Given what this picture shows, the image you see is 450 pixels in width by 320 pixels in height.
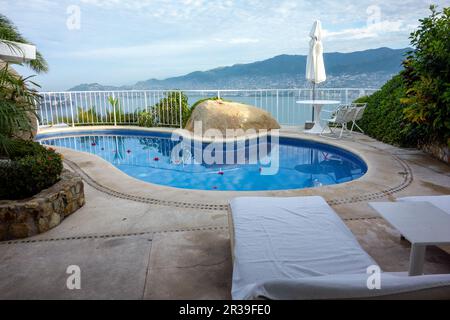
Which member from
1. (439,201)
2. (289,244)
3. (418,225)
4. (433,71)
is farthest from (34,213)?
(433,71)

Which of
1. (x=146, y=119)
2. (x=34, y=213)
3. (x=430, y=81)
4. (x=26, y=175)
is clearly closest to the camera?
(x=34, y=213)

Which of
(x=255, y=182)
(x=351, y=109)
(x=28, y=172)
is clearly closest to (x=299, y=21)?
(x=351, y=109)

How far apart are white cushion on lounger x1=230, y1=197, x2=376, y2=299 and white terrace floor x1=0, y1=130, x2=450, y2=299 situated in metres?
0.40

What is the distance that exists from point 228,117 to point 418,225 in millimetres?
6911

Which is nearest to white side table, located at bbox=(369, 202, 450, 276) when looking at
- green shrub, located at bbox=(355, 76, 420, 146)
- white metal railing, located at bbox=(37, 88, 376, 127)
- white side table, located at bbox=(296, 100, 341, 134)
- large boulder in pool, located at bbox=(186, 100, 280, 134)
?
green shrub, located at bbox=(355, 76, 420, 146)

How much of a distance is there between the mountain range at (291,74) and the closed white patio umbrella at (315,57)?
0.78 meters

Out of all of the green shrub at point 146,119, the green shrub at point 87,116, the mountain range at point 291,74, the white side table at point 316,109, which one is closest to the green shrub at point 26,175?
the white side table at point 316,109

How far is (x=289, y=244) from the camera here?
198 centimetres

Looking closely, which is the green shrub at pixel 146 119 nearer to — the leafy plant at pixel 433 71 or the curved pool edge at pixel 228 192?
the curved pool edge at pixel 228 192

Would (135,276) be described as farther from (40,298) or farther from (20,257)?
(20,257)

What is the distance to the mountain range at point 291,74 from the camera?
425 inches

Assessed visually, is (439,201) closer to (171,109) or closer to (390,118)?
(390,118)

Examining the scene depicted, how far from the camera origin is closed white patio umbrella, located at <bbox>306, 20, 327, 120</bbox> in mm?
8547

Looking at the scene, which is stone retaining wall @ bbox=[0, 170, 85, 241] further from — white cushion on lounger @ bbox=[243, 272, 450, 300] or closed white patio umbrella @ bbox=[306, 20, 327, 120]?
closed white patio umbrella @ bbox=[306, 20, 327, 120]
